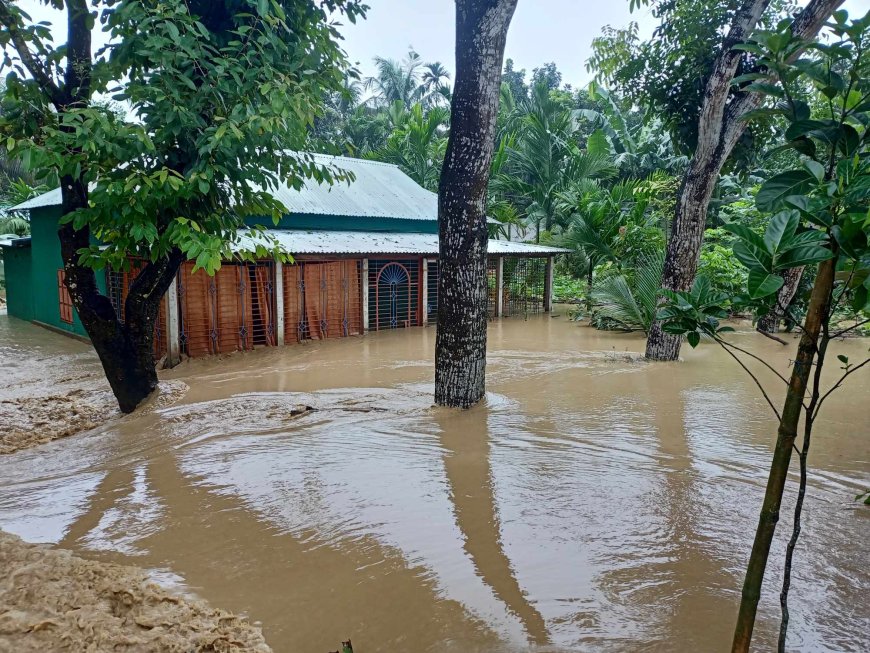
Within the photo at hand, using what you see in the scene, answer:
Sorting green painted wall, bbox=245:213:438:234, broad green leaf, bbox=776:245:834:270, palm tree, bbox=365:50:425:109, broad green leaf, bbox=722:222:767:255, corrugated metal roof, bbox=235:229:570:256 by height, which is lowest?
broad green leaf, bbox=776:245:834:270

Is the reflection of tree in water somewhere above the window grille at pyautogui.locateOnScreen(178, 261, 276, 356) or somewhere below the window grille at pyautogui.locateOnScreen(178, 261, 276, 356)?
below

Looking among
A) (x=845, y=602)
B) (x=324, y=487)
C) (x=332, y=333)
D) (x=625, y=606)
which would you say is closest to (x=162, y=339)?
(x=332, y=333)

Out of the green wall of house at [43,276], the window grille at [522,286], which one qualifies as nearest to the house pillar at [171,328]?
the green wall of house at [43,276]

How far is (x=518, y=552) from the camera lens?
3887mm

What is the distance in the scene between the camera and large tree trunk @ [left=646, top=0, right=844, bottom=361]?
28.1ft

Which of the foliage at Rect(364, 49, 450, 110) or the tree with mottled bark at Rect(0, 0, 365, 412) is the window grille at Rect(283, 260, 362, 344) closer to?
the tree with mottled bark at Rect(0, 0, 365, 412)

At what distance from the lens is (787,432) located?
190 cm

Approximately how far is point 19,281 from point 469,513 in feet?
57.9

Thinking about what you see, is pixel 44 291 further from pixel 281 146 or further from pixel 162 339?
pixel 281 146

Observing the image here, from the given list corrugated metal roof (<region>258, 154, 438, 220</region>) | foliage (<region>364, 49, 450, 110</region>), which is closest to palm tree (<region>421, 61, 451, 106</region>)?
foliage (<region>364, 49, 450, 110</region>)

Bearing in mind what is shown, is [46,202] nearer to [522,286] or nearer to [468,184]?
[468,184]

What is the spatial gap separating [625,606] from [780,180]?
91.6 inches

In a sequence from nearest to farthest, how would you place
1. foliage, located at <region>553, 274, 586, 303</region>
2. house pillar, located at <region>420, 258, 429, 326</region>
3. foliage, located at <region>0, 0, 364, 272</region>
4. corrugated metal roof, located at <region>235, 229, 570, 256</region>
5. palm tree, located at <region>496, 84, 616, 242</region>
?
foliage, located at <region>0, 0, 364, 272</region>, corrugated metal roof, located at <region>235, 229, 570, 256</region>, house pillar, located at <region>420, 258, 429, 326</region>, foliage, located at <region>553, 274, 586, 303</region>, palm tree, located at <region>496, 84, 616, 242</region>

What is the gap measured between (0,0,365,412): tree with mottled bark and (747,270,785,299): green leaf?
4717 mm
